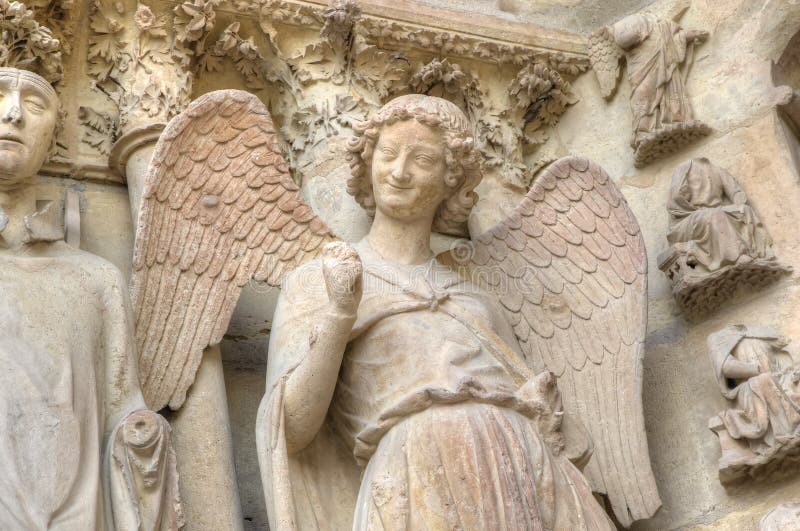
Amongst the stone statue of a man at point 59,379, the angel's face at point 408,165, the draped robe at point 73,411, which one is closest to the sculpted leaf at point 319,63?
the angel's face at point 408,165

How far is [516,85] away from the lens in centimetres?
711

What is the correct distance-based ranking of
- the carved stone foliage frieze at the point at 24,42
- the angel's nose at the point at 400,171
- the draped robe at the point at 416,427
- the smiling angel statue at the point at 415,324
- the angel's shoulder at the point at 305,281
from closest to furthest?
the draped robe at the point at 416,427 → the smiling angel statue at the point at 415,324 → the angel's shoulder at the point at 305,281 → the angel's nose at the point at 400,171 → the carved stone foliage frieze at the point at 24,42

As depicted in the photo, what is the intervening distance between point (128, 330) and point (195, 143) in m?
0.81

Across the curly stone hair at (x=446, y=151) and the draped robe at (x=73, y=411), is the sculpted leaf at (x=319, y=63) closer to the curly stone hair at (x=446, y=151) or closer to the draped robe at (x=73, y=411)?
the curly stone hair at (x=446, y=151)

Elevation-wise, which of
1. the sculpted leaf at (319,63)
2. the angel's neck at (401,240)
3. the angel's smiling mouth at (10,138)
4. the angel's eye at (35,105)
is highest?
the sculpted leaf at (319,63)

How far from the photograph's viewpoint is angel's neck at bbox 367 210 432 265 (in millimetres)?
5914

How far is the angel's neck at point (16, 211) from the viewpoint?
18.2 ft

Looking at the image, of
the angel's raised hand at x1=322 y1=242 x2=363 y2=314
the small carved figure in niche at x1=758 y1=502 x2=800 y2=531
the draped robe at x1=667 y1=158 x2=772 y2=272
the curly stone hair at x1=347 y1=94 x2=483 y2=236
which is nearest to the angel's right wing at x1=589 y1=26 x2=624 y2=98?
the draped robe at x1=667 y1=158 x2=772 y2=272

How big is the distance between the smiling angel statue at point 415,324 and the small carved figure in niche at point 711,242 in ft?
0.78

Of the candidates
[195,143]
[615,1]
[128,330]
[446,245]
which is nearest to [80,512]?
[128,330]

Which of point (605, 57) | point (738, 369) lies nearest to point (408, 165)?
point (738, 369)

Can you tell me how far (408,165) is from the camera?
5.81 meters

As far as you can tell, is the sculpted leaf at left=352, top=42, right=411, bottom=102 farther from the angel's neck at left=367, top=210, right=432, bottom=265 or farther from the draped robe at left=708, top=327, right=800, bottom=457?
the draped robe at left=708, top=327, right=800, bottom=457

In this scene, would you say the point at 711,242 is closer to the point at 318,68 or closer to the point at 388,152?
the point at 388,152
